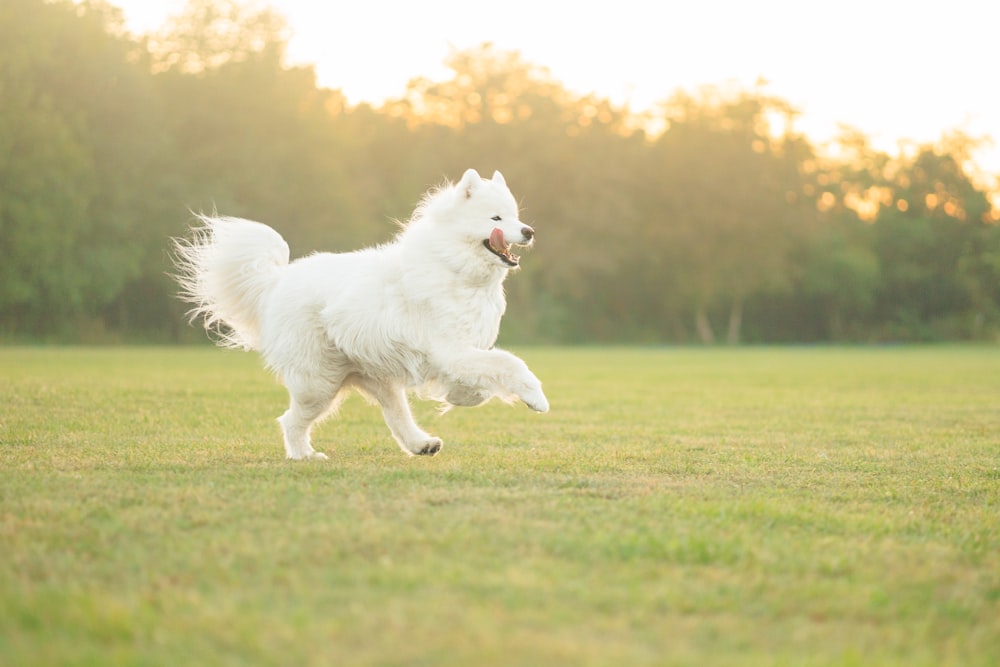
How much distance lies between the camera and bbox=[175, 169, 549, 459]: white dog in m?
7.28

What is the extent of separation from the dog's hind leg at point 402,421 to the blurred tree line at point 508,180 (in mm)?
30822

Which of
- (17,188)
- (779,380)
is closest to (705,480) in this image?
(779,380)

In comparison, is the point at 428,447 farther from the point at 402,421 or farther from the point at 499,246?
the point at 499,246

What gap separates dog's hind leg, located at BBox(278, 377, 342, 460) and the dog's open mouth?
154cm

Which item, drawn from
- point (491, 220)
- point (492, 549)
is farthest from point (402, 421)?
point (492, 549)

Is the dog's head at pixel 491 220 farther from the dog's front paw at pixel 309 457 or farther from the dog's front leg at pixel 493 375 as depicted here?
the dog's front paw at pixel 309 457

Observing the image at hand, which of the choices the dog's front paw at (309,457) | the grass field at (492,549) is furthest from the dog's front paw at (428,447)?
the dog's front paw at (309,457)

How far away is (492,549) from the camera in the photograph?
14.8 ft

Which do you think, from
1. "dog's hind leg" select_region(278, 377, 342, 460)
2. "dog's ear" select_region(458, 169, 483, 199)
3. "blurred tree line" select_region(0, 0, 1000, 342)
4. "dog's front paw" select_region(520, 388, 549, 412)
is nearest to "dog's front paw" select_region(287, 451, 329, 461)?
"dog's hind leg" select_region(278, 377, 342, 460)

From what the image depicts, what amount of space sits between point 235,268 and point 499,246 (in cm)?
225

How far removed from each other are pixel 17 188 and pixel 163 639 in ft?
116

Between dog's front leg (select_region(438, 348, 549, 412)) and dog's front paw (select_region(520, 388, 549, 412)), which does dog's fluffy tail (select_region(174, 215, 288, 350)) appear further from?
dog's front paw (select_region(520, 388, 549, 412))

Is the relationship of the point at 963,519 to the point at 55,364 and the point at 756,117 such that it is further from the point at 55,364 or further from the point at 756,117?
the point at 756,117

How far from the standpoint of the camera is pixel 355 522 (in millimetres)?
4945
